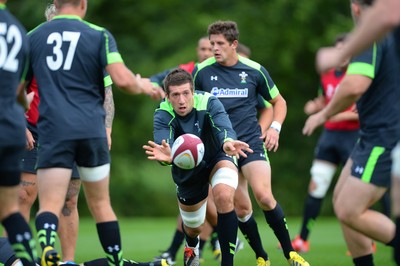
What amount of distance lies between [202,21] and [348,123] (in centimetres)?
1119

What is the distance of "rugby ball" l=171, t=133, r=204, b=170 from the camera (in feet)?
23.9

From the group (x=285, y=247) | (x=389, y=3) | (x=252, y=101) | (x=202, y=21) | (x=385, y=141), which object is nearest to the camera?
(x=389, y=3)

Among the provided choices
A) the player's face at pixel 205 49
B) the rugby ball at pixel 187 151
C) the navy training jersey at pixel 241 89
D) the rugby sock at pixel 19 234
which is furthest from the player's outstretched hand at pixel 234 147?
the player's face at pixel 205 49

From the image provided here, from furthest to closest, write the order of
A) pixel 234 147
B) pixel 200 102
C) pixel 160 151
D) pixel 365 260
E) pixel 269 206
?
pixel 269 206, pixel 200 102, pixel 234 147, pixel 160 151, pixel 365 260

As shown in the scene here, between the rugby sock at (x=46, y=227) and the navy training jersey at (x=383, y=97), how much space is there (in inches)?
97.2

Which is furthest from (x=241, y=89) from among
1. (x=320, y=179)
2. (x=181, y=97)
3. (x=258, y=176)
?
(x=320, y=179)

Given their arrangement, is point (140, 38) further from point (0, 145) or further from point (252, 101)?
point (0, 145)

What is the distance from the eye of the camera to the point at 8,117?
18.3ft

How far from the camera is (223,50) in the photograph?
886 cm

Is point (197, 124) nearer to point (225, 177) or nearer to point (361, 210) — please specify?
point (225, 177)

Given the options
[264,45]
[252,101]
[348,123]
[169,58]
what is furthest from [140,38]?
[252,101]

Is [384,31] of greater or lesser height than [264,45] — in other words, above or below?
above

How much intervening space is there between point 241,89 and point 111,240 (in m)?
3.01

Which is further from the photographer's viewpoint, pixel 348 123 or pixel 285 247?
pixel 348 123
